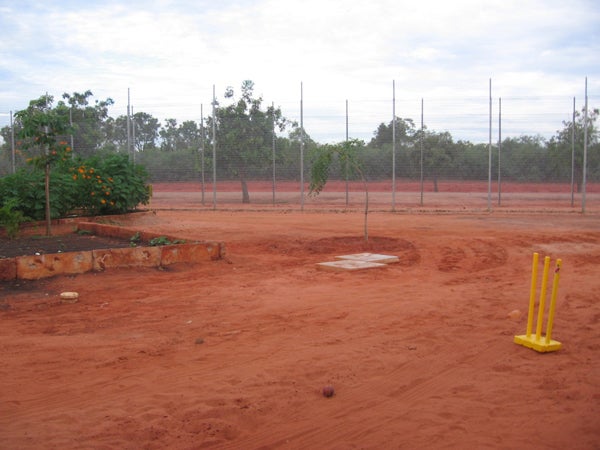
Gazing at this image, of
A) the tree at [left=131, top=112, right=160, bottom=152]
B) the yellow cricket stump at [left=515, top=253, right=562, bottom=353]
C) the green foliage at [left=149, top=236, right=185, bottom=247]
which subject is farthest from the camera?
the tree at [left=131, top=112, right=160, bottom=152]

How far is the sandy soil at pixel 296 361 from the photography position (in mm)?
3791

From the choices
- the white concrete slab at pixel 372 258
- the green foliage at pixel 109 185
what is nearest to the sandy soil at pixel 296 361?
the white concrete slab at pixel 372 258

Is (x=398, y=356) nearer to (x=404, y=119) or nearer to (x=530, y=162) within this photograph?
(x=404, y=119)

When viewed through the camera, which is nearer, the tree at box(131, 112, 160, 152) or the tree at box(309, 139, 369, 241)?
the tree at box(309, 139, 369, 241)

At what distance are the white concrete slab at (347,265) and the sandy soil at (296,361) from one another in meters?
0.21

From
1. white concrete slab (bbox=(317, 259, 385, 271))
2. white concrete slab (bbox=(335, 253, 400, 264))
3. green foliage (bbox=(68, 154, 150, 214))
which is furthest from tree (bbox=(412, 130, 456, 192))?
white concrete slab (bbox=(317, 259, 385, 271))

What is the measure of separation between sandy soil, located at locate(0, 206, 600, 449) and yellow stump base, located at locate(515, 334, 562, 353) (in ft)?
0.19

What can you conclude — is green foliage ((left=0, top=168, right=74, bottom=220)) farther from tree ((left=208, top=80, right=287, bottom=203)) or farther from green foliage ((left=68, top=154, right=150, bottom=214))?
tree ((left=208, top=80, right=287, bottom=203))

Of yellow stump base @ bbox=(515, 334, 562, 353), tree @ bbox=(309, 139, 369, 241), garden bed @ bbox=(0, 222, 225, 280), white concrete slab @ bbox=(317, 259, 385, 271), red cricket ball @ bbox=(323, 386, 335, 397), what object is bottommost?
red cricket ball @ bbox=(323, 386, 335, 397)

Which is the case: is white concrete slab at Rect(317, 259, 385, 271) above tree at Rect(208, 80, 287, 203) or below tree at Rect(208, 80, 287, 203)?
below

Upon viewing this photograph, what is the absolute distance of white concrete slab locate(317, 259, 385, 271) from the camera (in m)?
9.09

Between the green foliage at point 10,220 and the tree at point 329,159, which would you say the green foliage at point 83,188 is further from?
the tree at point 329,159

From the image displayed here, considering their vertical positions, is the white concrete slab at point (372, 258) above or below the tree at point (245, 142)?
below

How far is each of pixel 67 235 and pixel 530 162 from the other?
1697 centimetres
